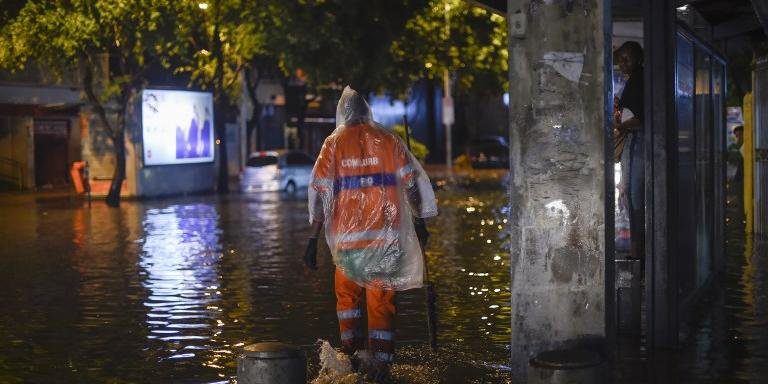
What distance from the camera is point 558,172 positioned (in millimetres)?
7254

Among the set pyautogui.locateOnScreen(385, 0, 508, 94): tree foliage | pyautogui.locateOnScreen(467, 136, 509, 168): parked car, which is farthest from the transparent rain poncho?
pyautogui.locateOnScreen(467, 136, 509, 168): parked car

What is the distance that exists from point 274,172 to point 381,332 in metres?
29.4

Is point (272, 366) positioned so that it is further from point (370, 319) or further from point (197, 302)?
point (197, 302)

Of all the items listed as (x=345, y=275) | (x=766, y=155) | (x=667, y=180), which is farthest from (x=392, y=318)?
(x=766, y=155)

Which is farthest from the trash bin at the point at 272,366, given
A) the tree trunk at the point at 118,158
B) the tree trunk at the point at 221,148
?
the tree trunk at the point at 221,148

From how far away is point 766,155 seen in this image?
53.0 ft

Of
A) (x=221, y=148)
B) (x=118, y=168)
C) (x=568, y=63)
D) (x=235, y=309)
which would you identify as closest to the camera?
(x=568, y=63)

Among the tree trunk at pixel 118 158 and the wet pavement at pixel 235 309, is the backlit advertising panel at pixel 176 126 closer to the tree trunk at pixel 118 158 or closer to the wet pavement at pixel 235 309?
the tree trunk at pixel 118 158

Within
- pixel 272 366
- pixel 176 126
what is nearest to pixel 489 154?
pixel 176 126

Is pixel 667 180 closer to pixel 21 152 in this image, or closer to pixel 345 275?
pixel 345 275

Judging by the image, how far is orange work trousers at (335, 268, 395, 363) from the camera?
8.30 metres

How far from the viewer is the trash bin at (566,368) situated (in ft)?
21.1

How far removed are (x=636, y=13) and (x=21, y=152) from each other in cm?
3018

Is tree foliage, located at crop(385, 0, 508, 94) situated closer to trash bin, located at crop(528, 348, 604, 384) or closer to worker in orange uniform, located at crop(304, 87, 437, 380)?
worker in orange uniform, located at crop(304, 87, 437, 380)
